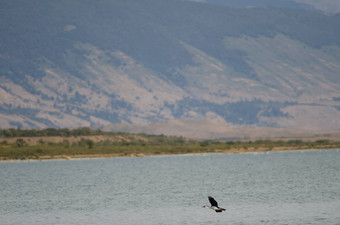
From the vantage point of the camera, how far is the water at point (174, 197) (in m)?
33.8

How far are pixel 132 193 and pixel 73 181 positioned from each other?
14.1m

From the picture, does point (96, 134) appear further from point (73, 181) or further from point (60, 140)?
point (73, 181)

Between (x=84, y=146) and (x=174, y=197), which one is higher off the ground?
(x=84, y=146)

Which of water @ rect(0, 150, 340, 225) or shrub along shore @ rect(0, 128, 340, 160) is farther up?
shrub along shore @ rect(0, 128, 340, 160)

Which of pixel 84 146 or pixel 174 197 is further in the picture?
pixel 84 146

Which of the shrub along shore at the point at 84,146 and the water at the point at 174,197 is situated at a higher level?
the shrub along shore at the point at 84,146

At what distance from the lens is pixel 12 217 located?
35750 millimetres

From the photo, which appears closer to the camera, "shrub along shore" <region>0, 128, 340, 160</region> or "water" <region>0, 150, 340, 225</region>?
"water" <region>0, 150, 340, 225</region>

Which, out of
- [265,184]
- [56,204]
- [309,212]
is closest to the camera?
[309,212]

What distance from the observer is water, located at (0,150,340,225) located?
33844mm

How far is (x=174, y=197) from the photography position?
142ft

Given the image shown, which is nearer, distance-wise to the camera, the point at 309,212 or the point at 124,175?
the point at 309,212

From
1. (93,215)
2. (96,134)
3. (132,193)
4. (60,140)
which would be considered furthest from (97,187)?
(96,134)

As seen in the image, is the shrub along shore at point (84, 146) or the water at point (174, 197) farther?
the shrub along shore at point (84, 146)
